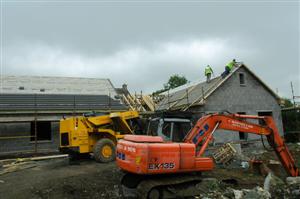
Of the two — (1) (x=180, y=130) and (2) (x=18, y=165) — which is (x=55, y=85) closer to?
(2) (x=18, y=165)

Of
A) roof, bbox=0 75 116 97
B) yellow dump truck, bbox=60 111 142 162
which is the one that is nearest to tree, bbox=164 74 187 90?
roof, bbox=0 75 116 97

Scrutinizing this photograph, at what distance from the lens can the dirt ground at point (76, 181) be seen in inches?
355

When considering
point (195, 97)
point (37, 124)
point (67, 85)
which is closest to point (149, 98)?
point (195, 97)

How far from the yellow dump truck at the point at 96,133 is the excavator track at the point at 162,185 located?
5460 millimetres

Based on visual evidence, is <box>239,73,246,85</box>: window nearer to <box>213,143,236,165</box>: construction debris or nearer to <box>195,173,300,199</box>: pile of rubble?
<box>213,143,236,165</box>: construction debris

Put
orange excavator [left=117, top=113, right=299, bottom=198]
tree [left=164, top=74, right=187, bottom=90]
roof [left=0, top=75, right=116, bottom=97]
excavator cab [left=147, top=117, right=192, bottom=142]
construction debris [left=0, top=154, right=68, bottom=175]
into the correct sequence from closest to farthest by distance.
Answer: orange excavator [left=117, top=113, right=299, bottom=198] < excavator cab [left=147, top=117, right=192, bottom=142] < construction debris [left=0, top=154, right=68, bottom=175] < roof [left=0, top=75, right=116, bottom=97] < tree [left=164, top=74, right=187, bottom=90]

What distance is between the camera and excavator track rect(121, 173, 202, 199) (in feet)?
25.2

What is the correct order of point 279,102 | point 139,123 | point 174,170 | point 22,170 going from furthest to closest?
point 279,102 < point 139,123 < point 22,170 < point 174,170

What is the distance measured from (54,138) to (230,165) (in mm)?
10900

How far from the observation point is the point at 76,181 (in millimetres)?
10023

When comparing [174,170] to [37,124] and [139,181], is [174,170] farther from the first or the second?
[37,124]

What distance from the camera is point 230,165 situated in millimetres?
13391

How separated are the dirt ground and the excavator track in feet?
2.49

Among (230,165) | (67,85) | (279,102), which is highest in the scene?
(67,85)
